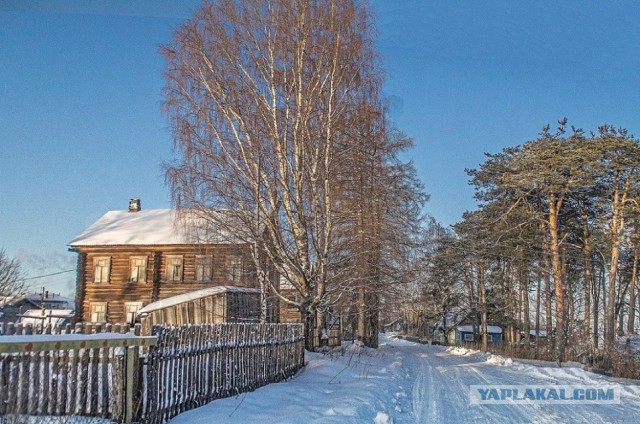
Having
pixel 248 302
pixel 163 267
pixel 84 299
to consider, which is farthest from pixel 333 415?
pixel 84 299

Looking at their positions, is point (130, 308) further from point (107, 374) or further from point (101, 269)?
point (107, 374)

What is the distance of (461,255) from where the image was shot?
4981 centimetres

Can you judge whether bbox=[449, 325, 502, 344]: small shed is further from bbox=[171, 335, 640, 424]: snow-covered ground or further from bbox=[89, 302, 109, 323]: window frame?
bbox=[171, 335, 640, 424]: snow-covered ground

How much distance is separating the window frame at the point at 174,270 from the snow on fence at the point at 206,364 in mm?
20011

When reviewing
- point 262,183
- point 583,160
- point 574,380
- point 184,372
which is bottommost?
point 574,380

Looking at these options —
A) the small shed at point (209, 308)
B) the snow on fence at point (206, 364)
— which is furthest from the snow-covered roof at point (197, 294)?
the snow on fence at point (206, 364)

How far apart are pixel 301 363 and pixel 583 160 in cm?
2327

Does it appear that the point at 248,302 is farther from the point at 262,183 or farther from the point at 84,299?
the point at 84,299

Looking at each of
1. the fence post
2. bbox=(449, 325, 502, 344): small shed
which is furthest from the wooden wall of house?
bbox=(449, 325, 502, 344): small shed

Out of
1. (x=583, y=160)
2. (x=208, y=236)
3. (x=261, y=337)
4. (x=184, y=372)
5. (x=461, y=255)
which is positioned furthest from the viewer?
(x=461, y=255)

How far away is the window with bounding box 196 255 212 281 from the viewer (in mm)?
33188

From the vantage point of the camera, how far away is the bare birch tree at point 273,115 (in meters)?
17.8

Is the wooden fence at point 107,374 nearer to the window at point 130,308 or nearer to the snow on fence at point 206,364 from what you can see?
the snow on fence at point 206,364

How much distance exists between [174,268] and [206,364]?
24.7 metres
